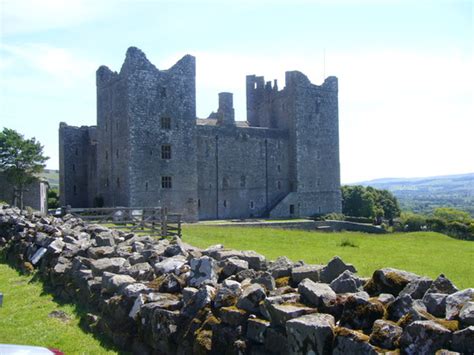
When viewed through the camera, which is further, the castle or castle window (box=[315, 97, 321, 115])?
castle window (box=[315, 97, 321, 115])

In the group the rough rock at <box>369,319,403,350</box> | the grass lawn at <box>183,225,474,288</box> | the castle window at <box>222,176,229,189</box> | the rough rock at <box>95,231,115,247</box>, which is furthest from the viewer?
the castle window at <box>222,176,229,189</box>

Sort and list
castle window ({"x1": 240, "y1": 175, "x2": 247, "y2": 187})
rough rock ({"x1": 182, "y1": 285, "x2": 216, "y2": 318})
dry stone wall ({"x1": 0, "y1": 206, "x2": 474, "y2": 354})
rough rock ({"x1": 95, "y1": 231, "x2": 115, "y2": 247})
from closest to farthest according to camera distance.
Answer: dry stone wall ({"x1": 0, "y1": 206, "x2": 474, "y2": 354}), rough rock ({"x1": 182, "y1": 285, "x2": 216, "y2": 318}), rough rock ({"x1": 95, "y1": 231, "x2": 115, "y2": 247}), castle window ({"x1": 240, "y1": 175, "x2": 247, "y2": 187})

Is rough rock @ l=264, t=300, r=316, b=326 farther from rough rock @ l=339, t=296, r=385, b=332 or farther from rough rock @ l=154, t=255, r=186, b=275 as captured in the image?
rough rock @ l=154, t=255, r=186, b=275

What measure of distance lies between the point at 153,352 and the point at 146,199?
1400 inches

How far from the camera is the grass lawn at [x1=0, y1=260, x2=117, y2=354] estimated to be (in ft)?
29.7

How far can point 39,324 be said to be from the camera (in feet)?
33.4

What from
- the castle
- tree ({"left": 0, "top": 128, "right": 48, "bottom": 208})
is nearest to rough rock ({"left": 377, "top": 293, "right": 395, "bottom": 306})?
the castle

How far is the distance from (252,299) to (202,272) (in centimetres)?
185

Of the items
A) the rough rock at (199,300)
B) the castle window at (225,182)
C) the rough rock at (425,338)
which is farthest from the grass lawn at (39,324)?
the castle window at (225,182)

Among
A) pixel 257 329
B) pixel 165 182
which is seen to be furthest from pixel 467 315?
pixel 165 182

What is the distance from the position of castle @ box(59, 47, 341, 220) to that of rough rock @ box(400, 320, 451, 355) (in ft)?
123

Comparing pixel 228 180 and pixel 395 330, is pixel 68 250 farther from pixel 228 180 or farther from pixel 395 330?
pixel 228 180

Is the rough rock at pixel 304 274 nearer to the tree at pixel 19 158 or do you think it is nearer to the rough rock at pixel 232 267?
the rough rock at pixel 232 267

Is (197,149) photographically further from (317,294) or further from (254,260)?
(317,294)
